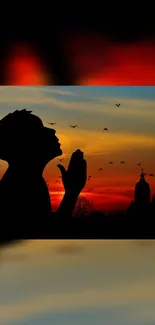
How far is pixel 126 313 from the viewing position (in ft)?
9.95

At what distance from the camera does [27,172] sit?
10.3 meters

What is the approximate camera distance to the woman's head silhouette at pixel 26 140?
10070 mm

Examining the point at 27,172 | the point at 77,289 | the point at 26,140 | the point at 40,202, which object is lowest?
the point at 77,289

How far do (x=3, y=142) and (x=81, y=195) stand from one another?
1843 mm

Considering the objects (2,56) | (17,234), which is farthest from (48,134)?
(2,56)

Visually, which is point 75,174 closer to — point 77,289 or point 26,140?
point 26,140

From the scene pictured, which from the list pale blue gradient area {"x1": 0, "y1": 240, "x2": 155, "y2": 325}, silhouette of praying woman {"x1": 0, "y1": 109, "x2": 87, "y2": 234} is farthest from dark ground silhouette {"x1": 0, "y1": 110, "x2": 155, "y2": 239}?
pale blue gradient area {"x1": 0, "y1": 240, "x2": 155, "y2": 325}

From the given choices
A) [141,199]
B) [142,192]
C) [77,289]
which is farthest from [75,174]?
[77,289]

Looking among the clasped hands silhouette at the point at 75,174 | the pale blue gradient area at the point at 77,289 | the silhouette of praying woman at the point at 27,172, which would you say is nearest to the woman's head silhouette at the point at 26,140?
the silhouette of praying woman at the point at 27,172

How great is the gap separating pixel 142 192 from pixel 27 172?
7.84 ft

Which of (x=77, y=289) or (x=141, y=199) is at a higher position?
(x=141, y=199)

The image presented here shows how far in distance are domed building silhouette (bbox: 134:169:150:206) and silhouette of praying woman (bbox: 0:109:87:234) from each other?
1.33 meters

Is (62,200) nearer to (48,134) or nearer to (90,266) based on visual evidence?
(48,134)

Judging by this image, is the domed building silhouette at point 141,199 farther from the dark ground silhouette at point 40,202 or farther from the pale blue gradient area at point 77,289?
the pale blue gradient area at point 77,289
